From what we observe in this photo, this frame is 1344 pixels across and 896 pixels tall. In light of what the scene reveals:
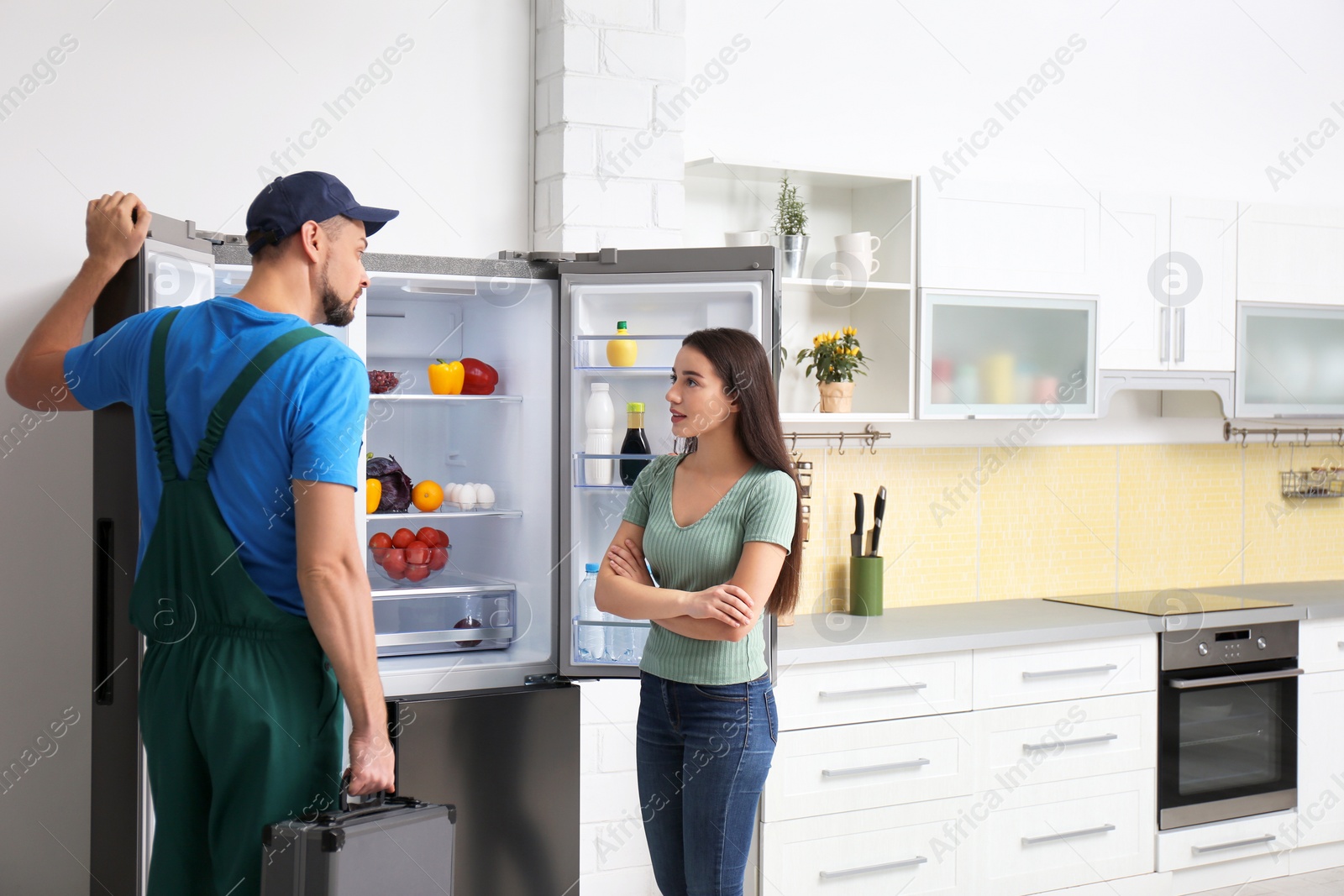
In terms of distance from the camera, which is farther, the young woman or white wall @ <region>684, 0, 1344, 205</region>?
white wall @ <region>684, 0, 1344, 205</region>

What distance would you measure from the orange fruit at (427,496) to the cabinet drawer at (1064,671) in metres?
1.53

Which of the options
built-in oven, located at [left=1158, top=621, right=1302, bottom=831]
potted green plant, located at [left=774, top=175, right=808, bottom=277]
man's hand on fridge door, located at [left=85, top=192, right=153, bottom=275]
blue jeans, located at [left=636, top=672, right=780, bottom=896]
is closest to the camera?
man's hand on fridge door, located at [left=85, top=192, right=153, bottom=275]

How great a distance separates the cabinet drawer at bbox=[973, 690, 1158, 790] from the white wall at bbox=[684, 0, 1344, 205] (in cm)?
158

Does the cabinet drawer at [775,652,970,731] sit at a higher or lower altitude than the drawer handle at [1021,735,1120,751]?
higher

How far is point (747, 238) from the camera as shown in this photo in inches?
129

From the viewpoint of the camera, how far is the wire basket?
438cm

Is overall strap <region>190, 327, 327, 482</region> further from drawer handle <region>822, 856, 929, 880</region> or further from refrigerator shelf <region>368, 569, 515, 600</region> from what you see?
drawer handle <region>822, 856, 929, 880</region>

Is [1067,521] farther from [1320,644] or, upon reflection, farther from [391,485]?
[391,485]

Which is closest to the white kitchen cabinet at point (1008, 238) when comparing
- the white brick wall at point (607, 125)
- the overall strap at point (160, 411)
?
the white brick wall at point (607, 125)

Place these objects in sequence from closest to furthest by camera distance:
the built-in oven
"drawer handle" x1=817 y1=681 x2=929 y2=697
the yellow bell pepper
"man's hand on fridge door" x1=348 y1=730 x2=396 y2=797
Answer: "man's hand on fridge door" x1=348 y1=730 x2=396 y2=797 → the yellow bell pepper → "drawer handle" x1=817 y1=681 x2=929 y2=697 → the built-in oven

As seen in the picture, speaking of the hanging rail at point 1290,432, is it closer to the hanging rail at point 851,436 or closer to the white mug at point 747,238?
the hanging rail at point 851,436

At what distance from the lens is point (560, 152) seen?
3006 mm

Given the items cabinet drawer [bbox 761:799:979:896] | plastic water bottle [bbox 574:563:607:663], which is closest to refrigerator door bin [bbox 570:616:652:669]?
plastic water bottle [bbox 574:563:607:663]

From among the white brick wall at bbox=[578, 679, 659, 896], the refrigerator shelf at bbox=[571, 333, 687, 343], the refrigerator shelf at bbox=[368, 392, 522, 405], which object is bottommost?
the white brick wall at bbox=[578, 679, 659, 896]
